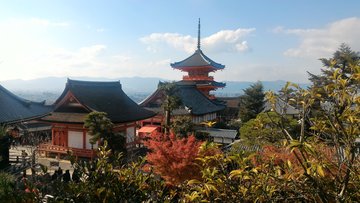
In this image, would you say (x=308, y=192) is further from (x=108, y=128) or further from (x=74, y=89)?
(x=74, y=89)

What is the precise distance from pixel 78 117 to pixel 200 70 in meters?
23.8

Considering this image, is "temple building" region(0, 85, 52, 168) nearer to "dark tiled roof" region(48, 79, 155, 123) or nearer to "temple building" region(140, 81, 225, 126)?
"dark tiled roof" region(48, 79, 155, 123)

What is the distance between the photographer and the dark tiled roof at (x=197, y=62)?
42438 millimetres

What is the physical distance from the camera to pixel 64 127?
23266 millimetres

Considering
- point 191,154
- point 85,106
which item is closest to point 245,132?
point 191,154

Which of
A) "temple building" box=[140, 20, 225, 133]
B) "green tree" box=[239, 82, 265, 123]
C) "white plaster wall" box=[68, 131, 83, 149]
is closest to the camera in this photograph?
"white plaster wall" box=[68, 131, 83, 149]

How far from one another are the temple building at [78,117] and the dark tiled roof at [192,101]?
7699 millimetres

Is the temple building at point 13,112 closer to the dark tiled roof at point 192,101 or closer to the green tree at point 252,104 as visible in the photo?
the dark tiled roof at point 192,101

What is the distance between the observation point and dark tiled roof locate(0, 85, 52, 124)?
13.7m

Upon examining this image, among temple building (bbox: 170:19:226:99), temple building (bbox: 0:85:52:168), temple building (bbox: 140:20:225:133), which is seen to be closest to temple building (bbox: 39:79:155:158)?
temple building (bbox: 140:20:225:133)

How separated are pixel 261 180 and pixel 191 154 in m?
9.53

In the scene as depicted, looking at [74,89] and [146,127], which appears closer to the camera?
[74,89]

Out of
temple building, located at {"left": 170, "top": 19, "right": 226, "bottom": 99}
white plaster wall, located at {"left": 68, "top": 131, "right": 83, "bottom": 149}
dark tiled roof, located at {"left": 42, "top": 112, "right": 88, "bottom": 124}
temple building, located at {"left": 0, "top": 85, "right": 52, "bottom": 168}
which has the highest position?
temple building, located at {"left": 170, "top": 19, "right": 226, "bottom": 99}

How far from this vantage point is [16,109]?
14867 millimetres
